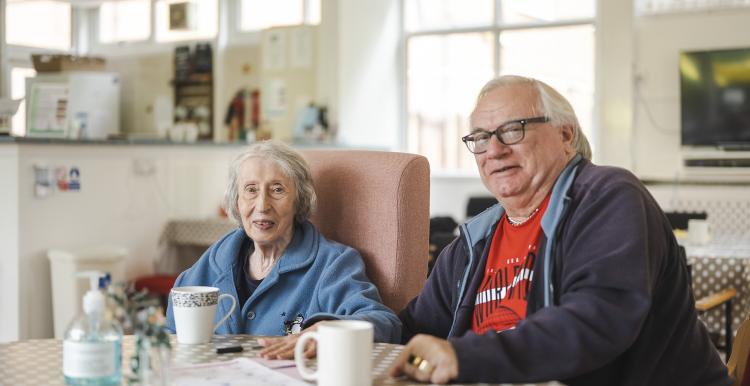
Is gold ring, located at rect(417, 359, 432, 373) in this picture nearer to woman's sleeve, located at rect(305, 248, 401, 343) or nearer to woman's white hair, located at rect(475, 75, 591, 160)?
woman's sleeve, located at rect(305, 248, 401, 343)

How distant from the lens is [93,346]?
1.33 m

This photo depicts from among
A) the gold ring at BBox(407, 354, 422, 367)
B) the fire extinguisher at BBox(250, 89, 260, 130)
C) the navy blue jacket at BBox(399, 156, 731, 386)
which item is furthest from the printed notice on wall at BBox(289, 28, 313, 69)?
the gold ring at BBox(407, 354, 422, 367)

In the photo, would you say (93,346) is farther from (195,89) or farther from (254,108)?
(195,89)

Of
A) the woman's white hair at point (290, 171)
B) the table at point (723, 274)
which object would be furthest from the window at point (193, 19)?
the woman's white hair at point (290, 171)

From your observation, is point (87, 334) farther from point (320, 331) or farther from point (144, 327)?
point (320, 331)

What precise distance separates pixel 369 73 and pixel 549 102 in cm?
600

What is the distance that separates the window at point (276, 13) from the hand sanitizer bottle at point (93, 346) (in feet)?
21.7

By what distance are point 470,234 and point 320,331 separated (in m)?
0.69

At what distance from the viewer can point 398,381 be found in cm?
142

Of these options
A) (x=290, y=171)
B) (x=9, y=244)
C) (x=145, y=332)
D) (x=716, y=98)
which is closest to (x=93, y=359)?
(x=145, y=332)

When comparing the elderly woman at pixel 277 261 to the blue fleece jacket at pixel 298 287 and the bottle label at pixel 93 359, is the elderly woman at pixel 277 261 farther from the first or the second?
the bottle label at pixel 93 359

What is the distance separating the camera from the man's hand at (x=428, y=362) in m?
1.39

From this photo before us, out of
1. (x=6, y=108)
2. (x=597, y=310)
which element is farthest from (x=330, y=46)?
(x=597, y=310)

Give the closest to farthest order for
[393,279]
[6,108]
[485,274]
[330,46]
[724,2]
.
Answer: [485,274], [393,279], [6,108], [724,2], [330,46]
